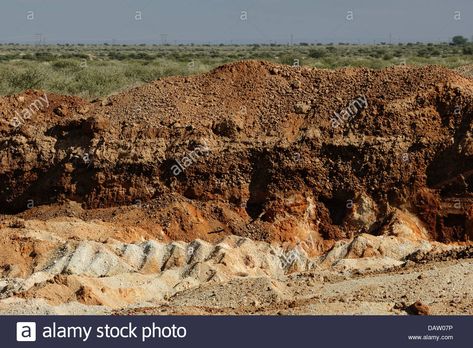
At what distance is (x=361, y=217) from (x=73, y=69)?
27.8m

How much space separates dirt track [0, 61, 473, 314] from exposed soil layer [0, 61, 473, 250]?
1.2 inches

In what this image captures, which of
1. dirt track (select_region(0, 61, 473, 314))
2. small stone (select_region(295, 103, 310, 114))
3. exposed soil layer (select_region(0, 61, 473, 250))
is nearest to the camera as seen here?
dirt track (select_region(0, 61, 473, 314))

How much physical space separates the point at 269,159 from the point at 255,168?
0.42 metres

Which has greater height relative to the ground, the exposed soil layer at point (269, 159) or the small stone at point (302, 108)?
the small stone at point (302, 108)

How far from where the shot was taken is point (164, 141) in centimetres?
2680

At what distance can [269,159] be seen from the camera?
Result: 85.7 ft

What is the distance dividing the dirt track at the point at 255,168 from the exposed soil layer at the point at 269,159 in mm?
31

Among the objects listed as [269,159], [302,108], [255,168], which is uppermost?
[302,108]

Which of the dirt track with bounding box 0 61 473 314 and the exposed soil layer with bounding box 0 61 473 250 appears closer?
the dirt track with bounding box 0 61 473 314

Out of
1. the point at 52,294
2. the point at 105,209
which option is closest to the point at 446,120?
the point at 105,209

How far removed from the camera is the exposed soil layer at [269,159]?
2555 cm

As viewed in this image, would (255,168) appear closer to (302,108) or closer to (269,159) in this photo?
(269,159)

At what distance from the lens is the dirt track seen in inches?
956

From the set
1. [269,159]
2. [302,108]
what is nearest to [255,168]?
[269,159]
